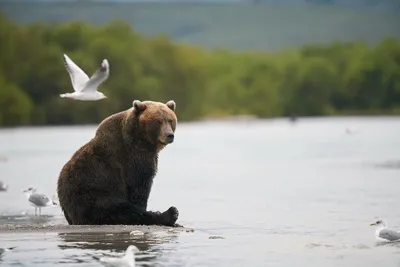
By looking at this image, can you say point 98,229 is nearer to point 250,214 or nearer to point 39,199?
point 39,199

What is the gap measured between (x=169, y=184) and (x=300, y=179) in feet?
9.07

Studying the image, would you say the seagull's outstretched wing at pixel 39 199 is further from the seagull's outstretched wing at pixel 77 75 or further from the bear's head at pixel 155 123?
the bear's head at pixel 155 123

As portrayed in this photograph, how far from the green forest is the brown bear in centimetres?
6242

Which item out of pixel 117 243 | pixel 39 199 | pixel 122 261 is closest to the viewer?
pixel 122 261

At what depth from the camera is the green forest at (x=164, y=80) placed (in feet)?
254

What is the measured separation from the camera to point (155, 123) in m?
12.1

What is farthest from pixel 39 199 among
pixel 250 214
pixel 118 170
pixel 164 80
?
pixel 164 80

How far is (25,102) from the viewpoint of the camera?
2970 inches

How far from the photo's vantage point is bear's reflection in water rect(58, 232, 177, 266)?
10.8 metres

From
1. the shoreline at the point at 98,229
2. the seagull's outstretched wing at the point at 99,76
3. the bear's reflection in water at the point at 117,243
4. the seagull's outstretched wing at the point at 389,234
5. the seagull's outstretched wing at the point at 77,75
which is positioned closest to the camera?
the bear's reflection in water at the point at 117,243

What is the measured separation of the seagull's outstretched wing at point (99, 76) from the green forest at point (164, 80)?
56987 millimetres

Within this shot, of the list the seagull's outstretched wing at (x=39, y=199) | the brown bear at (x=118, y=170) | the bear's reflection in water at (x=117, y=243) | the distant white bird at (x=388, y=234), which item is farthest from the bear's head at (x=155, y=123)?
the seagull's outstretched wing at (x=39, y=199)

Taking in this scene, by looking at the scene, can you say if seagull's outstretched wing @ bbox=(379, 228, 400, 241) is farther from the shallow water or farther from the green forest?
the green forest

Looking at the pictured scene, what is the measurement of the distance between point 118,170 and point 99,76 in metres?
5.04
